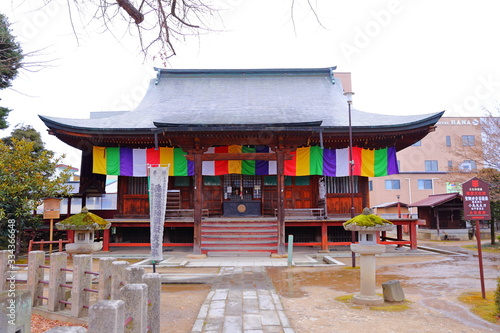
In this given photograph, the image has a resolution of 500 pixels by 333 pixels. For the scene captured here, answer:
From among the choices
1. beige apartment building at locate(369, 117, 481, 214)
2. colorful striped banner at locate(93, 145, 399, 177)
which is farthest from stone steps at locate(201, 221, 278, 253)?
beige apartment building at locate(369, 117, 481, 214)

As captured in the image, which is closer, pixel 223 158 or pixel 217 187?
pixel 223 158

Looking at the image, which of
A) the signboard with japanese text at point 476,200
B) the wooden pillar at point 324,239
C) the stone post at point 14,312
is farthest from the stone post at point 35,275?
the wooden pillar at point 324,239

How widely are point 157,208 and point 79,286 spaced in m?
3.85

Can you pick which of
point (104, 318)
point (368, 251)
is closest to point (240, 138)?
point (368, 251)

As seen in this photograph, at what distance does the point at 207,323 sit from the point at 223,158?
9002mm

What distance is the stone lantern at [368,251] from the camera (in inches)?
268

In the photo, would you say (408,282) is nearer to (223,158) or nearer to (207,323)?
(207,323)

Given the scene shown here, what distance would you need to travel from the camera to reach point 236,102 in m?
19.6

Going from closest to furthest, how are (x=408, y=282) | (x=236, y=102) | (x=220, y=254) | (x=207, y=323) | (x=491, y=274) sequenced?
1. (x=207, y=323)
2. (x=408, y=282)
3. (x=491, y=274)
4. (x=220, y=254)
5. (x=236, y=102)

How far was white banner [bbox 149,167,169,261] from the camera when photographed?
9336 millimetres

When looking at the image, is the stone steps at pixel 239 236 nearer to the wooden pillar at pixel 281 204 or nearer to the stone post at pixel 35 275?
the wooden pillar at pixel 281 204

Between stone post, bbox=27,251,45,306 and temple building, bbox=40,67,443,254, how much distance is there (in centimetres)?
731

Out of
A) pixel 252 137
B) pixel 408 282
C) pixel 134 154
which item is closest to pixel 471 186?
pixel 408 282

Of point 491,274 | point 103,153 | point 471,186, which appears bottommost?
point 491,274
